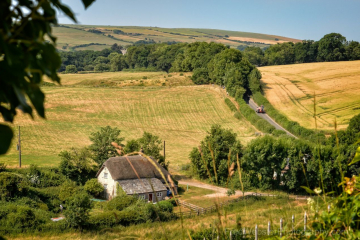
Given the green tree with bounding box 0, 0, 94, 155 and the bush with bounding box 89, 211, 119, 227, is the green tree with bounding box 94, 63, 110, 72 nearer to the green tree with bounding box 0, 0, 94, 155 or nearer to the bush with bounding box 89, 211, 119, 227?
the bush with bounding box 89, 211, 119, 227

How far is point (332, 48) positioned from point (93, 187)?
292ft

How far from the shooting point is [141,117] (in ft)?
216

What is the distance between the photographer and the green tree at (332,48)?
10062 centimetres

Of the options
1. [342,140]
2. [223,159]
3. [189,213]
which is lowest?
[189,213]

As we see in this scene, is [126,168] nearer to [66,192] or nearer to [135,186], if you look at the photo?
[135,186]

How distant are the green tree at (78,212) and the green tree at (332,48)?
93040mm

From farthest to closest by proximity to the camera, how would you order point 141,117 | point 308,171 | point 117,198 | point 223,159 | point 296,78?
point 296,78 < point 141,117 < point 223,159 < point 308,171 < point 117,198

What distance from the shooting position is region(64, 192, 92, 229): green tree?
22609 mm

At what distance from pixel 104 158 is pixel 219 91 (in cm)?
4398

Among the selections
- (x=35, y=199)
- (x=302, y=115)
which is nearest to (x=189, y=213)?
(x=35, y=199)

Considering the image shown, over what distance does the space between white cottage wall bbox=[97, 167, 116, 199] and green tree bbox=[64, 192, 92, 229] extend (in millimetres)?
9370

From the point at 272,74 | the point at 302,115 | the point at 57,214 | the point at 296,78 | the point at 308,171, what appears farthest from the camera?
the point at 272,74

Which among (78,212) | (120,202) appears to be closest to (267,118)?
(120,202)

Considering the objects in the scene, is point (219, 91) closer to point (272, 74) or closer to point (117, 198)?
point (272, 74)
